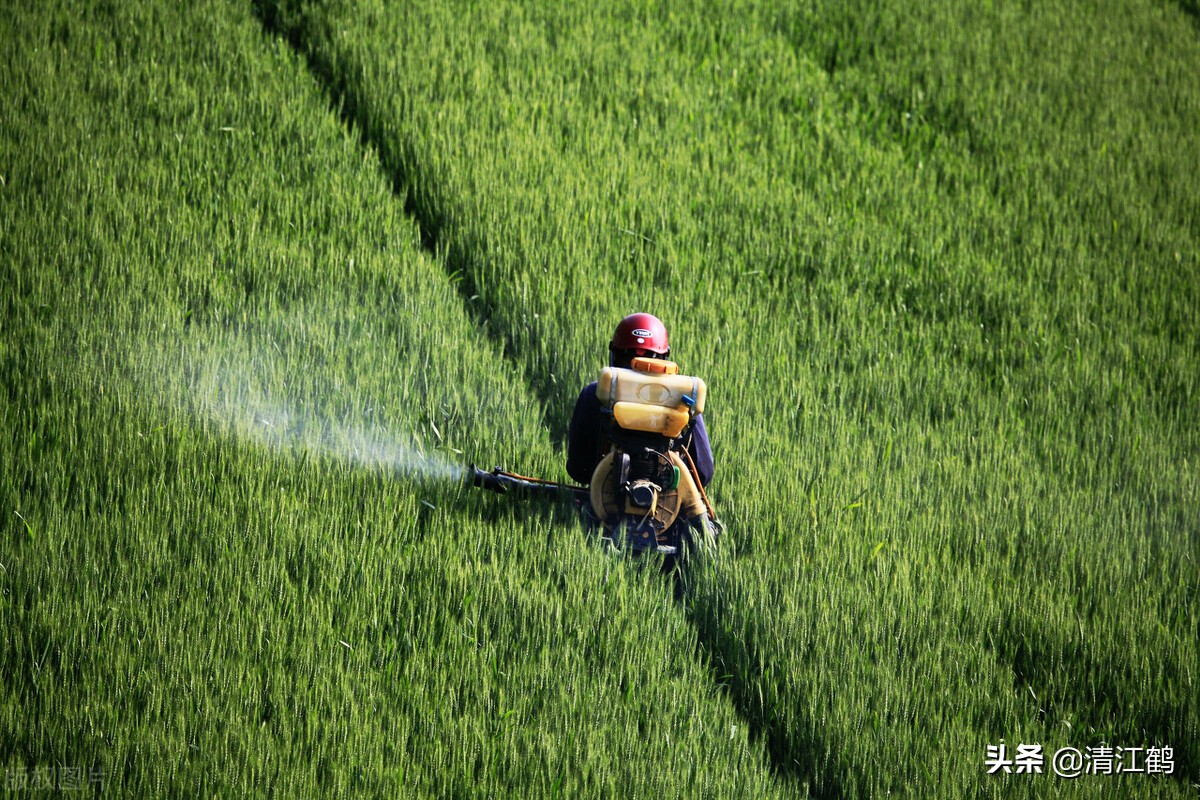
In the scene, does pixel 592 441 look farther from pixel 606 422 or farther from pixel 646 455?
pixel 646 455

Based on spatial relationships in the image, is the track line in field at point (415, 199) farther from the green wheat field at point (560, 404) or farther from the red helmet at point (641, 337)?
the red helmet at point (641, 337)

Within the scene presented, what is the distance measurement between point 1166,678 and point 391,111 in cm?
554

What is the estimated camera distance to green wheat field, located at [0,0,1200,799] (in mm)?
3400

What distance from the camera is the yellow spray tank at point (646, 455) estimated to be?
370 cm

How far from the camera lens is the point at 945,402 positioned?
5.66 meters

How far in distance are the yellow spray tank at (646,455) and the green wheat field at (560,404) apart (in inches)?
8.2

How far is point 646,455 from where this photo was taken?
3.78 meters

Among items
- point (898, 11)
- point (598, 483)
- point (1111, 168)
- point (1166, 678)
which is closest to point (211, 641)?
point (598, 483)

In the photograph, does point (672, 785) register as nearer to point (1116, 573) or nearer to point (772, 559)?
point (772, 559)

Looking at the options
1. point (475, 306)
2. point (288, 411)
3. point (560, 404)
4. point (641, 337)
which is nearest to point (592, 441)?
point (641, 337)

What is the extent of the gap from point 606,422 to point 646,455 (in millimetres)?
218

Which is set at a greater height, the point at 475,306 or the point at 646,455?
the point at 475,306

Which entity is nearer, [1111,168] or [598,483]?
[598,483]

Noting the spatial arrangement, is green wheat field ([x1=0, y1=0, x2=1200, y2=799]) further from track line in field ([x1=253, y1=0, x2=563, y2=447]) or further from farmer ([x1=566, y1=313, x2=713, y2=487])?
farmer ([x1=566, y1=313, x2=713, y2=487])
